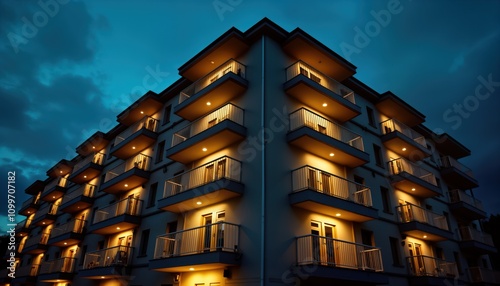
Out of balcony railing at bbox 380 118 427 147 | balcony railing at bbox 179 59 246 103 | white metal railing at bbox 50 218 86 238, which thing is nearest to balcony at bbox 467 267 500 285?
balcony railing at bbox 380 118 427 147

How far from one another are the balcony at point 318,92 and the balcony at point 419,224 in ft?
21.2

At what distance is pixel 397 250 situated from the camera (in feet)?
54.0

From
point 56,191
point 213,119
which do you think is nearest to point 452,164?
point 213,119

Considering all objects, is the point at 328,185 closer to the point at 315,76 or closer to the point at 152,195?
the point at 315,76

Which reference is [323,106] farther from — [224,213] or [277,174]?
[224,213]

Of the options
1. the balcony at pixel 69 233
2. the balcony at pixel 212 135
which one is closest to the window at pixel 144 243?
the balcony at pixel 212 135

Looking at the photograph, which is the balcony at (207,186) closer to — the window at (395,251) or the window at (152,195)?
the window at (152,195)

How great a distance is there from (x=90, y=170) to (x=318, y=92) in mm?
20747

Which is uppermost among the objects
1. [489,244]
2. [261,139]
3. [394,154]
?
[394,154]

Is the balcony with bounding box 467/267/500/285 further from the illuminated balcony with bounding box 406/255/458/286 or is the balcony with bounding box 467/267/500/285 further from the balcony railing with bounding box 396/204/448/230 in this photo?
the balcony railing with bounding box 396/204/448/230

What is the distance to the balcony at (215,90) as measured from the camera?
1541 centimetres

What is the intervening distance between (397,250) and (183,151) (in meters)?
12.6

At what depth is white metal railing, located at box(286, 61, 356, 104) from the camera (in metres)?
16.0

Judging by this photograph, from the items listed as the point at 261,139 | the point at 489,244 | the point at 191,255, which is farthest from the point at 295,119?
the point at 489,244
